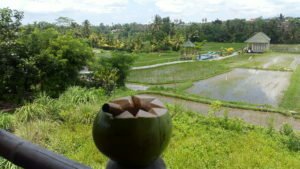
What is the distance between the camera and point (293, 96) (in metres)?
12.9

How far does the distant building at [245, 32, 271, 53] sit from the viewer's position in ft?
93.3

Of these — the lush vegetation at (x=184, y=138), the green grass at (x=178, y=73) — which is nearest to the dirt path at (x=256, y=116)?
the lush vegetation at (x=184, y=138)

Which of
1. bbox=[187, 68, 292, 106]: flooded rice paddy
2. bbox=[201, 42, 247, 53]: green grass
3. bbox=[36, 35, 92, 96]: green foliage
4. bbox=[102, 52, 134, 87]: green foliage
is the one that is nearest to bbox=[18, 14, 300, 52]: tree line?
bbox=[201, 42, 247, 53]: green grass

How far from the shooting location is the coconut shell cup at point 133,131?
42 centimetres

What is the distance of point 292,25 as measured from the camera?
30.2 meters

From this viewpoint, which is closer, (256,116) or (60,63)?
(256,116)

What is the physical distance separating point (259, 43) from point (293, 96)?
16.6 meters

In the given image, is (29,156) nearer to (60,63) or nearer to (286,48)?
(60,63)

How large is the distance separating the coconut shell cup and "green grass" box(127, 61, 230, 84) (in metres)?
15.5

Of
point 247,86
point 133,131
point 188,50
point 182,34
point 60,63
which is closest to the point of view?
point 133,131

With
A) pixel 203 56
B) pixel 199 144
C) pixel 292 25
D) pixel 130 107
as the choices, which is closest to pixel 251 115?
pixel 199 144

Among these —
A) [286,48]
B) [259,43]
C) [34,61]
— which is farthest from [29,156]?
[286,48]

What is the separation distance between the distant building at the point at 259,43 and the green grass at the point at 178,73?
26.2ft

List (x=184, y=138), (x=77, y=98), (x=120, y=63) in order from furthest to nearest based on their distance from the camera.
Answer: (x=120, y=63) → (x=77, y=98) → (x=184, y=138)
